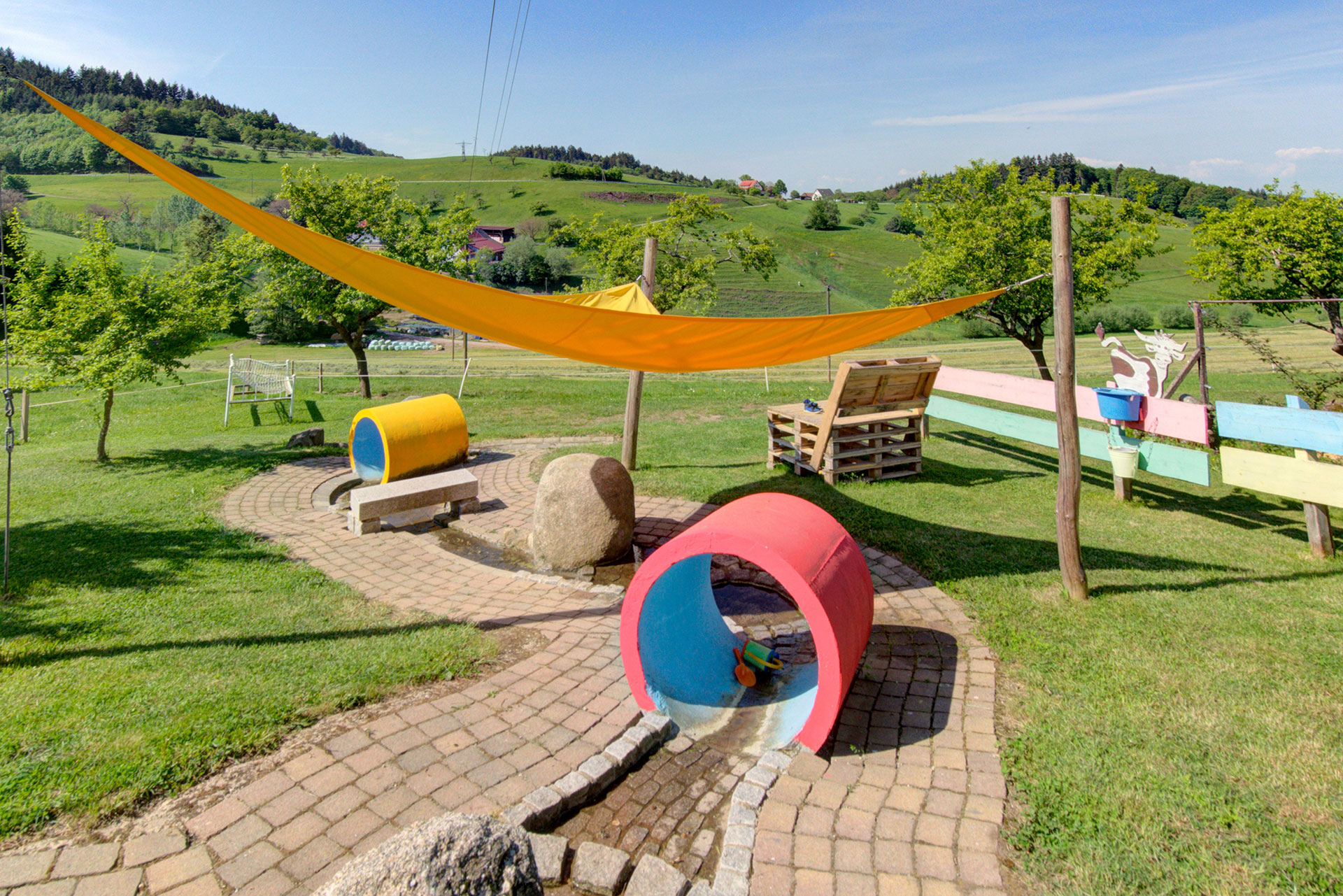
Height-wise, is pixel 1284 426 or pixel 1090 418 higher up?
pixel 1284 426

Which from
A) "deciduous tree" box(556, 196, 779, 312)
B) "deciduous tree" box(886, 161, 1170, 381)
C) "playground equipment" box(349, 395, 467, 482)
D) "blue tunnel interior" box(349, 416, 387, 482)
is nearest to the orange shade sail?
"playground equipment" box(349, 395, 467, 482)

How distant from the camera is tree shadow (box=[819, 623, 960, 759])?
3703 mm

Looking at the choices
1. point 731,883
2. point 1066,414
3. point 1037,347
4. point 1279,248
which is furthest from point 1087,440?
point 1279,248

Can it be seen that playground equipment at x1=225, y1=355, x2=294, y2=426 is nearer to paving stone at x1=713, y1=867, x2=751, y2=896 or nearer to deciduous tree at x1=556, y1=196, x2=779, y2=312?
deciduous tree at x1=556, y1=196, x2=779, y2=312

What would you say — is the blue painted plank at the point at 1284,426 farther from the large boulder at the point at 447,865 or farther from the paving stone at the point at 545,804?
the large boulder at the point at 447,865

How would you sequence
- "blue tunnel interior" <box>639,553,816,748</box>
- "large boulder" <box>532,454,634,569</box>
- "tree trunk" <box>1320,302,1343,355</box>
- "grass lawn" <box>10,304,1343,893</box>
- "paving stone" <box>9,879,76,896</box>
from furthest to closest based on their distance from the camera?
"tree trunk" <box>1320,302,1343,355</box> < "large boulder" <box>532,454,634,569</box> < "blue tunnel interior" <box>639,553,816,748</box> < "grass lawn" <box>10,304,1343,893</box> < "paving stone" <box>9,879,76,896</box>

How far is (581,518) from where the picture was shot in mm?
6234

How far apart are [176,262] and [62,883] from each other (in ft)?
36.7

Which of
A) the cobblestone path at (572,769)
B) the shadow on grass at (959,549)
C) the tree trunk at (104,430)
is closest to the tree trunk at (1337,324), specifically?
the shadow on grass at (959,549)

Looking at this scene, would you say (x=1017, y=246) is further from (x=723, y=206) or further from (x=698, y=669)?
(x=723, y=206)

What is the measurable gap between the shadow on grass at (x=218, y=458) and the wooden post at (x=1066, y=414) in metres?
9.60

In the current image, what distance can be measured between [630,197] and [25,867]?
89.8 m

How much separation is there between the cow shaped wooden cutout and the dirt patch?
8048 centimetres

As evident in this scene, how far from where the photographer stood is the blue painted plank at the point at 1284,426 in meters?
5.61
